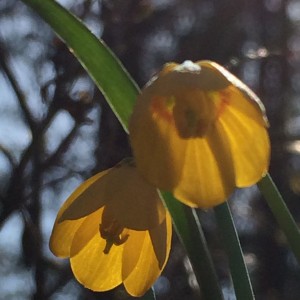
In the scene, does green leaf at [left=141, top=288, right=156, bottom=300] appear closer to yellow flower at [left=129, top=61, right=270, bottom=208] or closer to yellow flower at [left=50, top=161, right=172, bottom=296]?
yellow flower at [left=50, top=161, right=172, bottom=296]

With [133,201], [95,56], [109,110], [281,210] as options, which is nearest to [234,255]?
[281,210]

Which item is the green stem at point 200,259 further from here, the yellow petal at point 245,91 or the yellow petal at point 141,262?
the yellow petal at point 245,91

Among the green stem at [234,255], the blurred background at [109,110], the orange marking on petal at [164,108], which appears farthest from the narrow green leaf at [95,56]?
the blurred background at [109,110]

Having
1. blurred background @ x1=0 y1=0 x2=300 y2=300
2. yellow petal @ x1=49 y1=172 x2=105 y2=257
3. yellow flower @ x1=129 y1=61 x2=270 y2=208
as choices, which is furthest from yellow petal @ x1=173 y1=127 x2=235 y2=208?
blurred background @ x1=0 y1=0 x2=300 y2=300

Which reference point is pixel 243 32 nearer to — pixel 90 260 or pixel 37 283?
pixel 37 283

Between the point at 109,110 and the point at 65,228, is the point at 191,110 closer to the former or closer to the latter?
the point at 65,228
